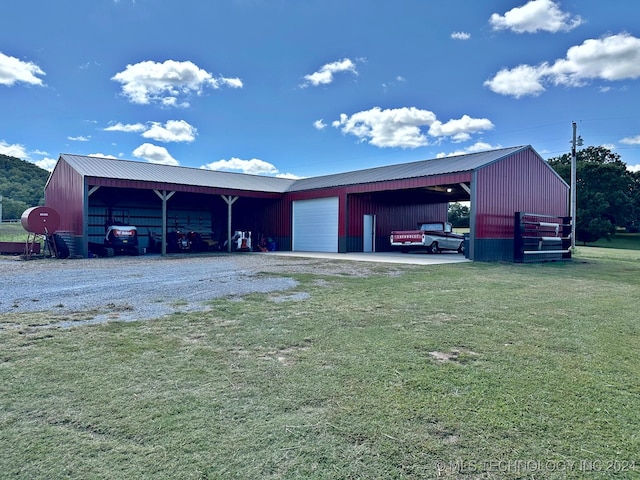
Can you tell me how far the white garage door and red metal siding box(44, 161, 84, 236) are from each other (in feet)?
34.6

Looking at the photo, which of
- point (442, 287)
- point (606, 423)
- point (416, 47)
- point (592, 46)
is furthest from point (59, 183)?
point (592, 46)

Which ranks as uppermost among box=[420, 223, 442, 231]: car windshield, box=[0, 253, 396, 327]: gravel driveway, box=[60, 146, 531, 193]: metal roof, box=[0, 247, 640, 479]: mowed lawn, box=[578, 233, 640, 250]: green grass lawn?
box=[60, 146, 531, 193]: metal roof

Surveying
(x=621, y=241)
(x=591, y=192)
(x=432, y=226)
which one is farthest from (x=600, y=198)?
(x=432, y=226)

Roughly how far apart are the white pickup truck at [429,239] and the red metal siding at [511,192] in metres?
3.80

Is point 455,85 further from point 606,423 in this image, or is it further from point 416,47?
point 606,423

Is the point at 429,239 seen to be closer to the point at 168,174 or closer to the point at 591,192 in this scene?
the point at 168,174

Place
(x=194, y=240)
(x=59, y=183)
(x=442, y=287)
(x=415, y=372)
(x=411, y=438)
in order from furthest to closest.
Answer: (x=194, y=240), (x=59, y=183), (x=442, y=287), (x=415, y=372), (x=411, y=438)

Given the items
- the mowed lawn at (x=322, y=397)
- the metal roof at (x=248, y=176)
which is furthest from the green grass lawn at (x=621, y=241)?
the mowed lawn at (x=322, y=397)

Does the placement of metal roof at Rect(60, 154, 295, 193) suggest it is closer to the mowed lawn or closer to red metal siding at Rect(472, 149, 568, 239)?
red metal siding at Rect(472, 149, 568, 239)

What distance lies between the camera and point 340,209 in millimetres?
20484

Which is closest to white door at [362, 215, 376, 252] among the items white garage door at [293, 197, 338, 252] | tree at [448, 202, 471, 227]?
white garage door at [293, 197, 338, 252]

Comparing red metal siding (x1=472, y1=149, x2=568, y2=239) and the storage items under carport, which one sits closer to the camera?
red metal siding (x1=472, y1=149, x2=568, y2=239)

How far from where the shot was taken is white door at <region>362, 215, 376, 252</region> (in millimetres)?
21389

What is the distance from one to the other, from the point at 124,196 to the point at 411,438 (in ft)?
75.9
